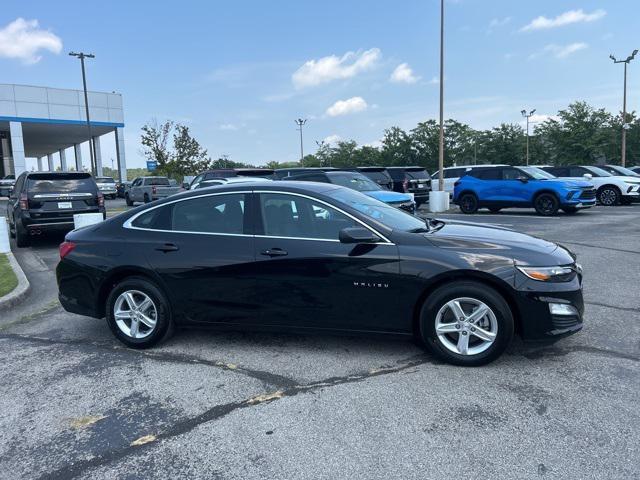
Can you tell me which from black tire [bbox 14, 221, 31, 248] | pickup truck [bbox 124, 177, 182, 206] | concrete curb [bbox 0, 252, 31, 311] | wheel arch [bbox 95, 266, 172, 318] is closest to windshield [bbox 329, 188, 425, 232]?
wheel arch [bbox 95, 266, 172, 318]

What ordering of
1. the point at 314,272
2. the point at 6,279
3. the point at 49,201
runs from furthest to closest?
the point at 49,201 → the point at 6,279 → the point at 314,272

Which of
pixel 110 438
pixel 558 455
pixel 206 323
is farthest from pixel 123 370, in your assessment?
pixel 558 455

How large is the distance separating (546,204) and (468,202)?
A: 2.80m

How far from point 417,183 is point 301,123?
38708 millimetres

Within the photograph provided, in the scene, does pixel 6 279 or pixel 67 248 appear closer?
pixel 67 248

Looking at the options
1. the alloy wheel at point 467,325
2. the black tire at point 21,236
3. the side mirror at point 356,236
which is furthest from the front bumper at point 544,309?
the black tire at point 21,236

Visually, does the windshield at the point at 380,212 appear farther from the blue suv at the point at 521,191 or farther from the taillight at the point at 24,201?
the blue suv at the point at 521,191

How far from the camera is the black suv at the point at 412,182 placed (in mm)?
20156

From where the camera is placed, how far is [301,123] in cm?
5709

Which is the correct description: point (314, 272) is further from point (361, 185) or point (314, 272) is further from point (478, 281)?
point (361, 185)

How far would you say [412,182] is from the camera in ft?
66.7

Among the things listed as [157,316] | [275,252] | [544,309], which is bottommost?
[157,316]

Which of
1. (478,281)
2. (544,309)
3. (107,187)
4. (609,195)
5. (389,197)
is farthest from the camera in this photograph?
(107,187)

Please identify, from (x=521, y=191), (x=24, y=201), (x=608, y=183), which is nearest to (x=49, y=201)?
(x=24, y=201)
